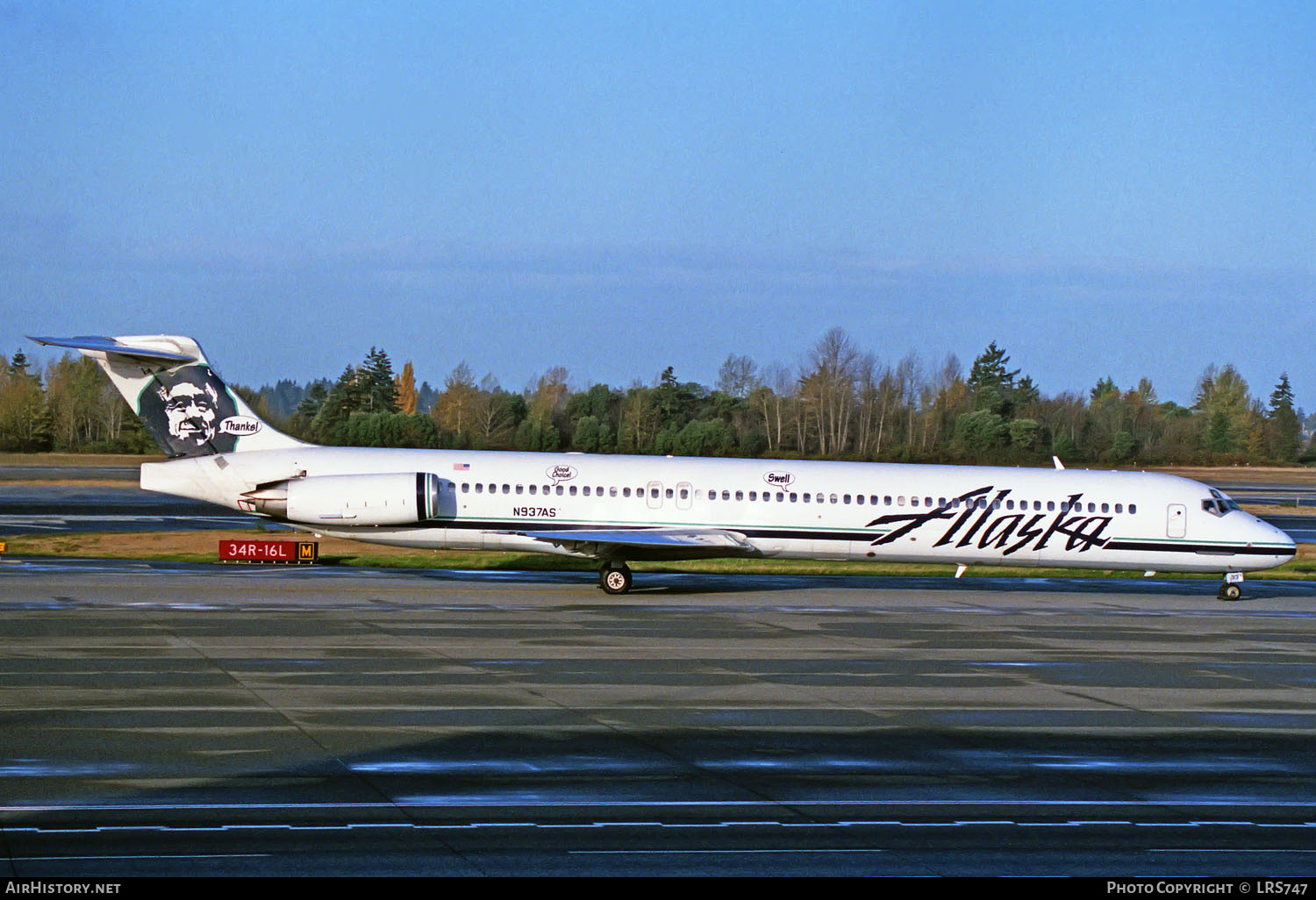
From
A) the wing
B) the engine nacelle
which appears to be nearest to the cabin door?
the wing

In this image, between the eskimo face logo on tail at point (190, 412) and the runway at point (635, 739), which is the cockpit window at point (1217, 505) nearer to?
the runway at point (635, 739)

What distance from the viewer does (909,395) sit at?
9562 centimetres

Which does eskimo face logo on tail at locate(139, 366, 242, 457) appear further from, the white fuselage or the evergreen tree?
the evergreen tree

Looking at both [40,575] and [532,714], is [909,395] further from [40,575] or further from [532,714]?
[532,714]

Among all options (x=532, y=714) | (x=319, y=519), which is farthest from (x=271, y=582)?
(x=532, y=714)

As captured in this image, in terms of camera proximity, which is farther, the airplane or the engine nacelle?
the airplane

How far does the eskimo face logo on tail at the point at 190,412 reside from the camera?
93.1 ft

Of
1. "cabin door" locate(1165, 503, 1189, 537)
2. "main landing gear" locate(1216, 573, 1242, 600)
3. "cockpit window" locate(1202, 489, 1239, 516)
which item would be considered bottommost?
"main landing gear" locate(1216, 573, 1242, 600)

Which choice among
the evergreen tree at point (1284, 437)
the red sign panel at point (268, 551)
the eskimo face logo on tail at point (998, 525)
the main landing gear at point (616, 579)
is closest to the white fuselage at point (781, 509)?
the eskimo face logo on tail at point (998, 525)

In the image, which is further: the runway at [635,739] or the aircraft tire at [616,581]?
the aircraft tire at [616,581]

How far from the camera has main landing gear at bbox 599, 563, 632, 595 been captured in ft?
91.0

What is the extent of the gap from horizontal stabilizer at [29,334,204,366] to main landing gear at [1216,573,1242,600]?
23394 millimetres

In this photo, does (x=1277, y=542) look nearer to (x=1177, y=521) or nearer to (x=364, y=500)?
(x=1177, y=521)

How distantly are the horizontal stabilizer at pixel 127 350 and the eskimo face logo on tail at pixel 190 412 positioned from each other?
0.87 feet
